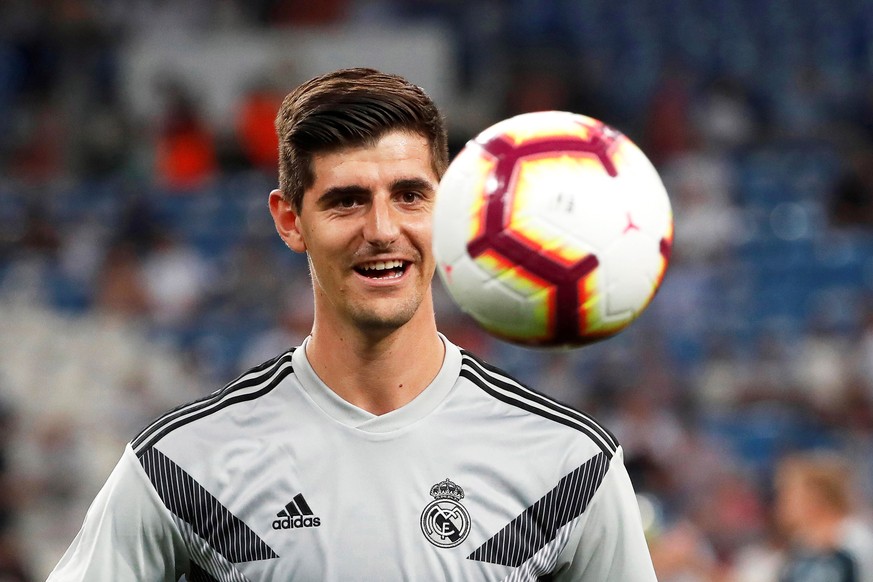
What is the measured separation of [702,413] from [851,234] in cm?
264

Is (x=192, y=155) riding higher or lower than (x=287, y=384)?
lower

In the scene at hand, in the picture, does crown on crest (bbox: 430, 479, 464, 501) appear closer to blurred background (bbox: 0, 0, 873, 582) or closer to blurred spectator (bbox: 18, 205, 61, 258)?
blurred background (bbox: 0, 0, 873, 582)

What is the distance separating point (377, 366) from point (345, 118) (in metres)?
0.56

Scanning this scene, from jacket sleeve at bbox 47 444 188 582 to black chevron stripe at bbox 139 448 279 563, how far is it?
2 cm

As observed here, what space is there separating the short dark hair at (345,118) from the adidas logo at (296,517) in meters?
0.65

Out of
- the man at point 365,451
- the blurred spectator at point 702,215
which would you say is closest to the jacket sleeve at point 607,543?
the man at point 365,451

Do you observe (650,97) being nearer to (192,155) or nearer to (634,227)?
(192,155)

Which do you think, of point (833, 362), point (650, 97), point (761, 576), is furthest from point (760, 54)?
point (761, 576)

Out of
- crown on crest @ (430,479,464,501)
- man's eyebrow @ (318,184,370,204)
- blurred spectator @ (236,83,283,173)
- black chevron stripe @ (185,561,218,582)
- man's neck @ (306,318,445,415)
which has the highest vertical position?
man's eyebrow @ (318,184,370,204)

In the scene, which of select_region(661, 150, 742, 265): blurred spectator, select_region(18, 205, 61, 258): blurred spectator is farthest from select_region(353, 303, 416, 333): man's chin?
select_region(18, 205, 61, 258): blurred spectator

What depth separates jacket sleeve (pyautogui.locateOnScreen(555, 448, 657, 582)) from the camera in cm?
311

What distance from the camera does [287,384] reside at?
10.6 feet

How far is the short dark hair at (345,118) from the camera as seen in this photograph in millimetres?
3023

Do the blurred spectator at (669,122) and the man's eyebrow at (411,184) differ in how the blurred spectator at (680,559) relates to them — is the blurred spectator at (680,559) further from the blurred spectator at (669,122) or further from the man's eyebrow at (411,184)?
the blurred spectator at (669,122)
